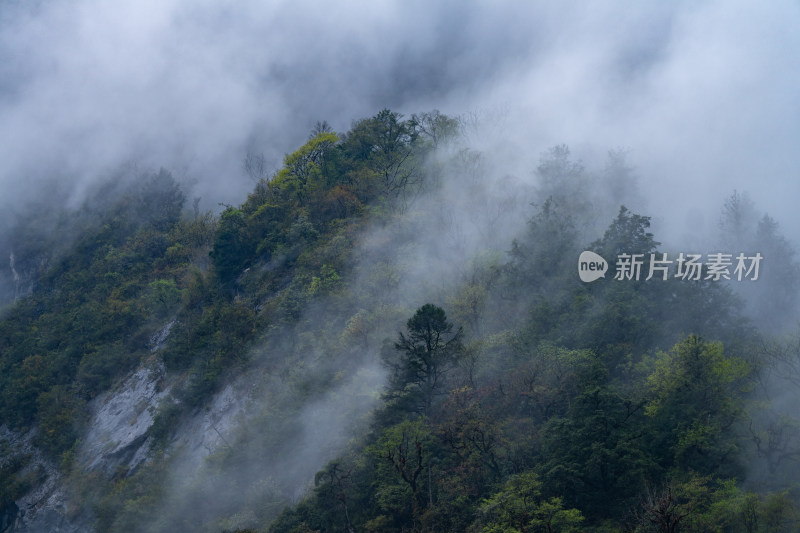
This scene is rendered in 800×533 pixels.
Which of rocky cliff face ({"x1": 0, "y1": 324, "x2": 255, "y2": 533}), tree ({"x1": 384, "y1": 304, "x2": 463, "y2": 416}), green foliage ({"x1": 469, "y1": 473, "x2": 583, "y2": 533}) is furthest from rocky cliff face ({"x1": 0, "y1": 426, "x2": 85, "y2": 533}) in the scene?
green foliage ({"x1": 469, "y1": 473, "x2": 583, "y2": 533})

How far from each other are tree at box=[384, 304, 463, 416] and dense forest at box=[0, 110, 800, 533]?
0.14 m

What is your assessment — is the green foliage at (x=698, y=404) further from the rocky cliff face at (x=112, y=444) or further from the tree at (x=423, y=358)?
the rocky cliff face at (x=112, y=444)

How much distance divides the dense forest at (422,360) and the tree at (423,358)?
5.4 inches

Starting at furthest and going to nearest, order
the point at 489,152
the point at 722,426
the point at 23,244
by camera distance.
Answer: the point at 23,244 < the point at 489,152 < the point at 722,426

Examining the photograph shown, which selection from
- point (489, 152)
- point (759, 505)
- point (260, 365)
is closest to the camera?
point (759, 505)

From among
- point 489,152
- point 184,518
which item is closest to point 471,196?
point 489,152

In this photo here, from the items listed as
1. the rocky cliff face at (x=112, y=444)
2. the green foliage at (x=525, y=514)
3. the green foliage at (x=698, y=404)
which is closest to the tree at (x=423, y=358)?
the green foliage at (x=525, y=514)

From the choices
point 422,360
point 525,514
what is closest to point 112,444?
point 422,360

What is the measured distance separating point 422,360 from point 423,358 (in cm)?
42

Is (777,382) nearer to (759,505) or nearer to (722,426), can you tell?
(722,426)

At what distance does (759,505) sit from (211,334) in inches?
1854

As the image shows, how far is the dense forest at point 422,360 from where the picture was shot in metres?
31.2

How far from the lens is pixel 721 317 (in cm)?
4053

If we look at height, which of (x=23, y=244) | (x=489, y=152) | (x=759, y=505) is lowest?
(x=759, y=505)
